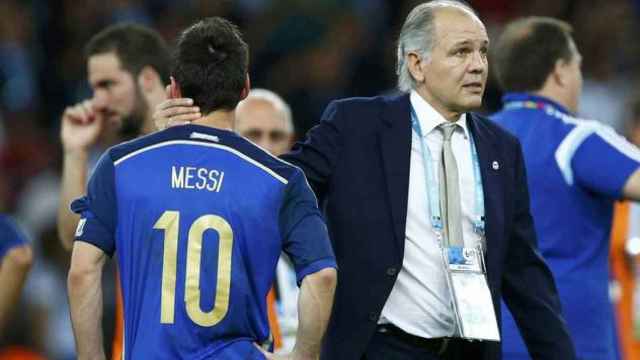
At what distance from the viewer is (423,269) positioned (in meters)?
5.42

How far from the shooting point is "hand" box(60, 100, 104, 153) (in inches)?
267

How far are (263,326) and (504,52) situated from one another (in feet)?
7.76

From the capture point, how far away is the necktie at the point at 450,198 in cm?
542

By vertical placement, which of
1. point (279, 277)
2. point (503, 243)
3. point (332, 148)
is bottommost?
point (279, 277)

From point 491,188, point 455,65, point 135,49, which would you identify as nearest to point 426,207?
point 491,188

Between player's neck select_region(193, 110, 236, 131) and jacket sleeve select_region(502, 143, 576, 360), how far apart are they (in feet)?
4.07

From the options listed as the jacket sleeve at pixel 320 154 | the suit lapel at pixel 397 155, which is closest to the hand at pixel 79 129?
the jacket sleeve at pixel 320 154

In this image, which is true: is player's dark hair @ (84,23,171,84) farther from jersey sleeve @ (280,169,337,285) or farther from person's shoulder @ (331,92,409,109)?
jersey sleeve @ (280,169,337,285)

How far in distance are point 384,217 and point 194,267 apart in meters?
0.88

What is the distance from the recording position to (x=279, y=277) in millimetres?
7266

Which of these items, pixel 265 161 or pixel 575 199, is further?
pixel 575 199

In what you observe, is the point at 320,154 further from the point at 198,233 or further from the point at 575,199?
the point at 575,199

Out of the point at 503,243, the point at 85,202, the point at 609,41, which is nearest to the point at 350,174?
the point at 503,243

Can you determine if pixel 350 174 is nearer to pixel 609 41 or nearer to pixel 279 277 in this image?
pixel 279 277
